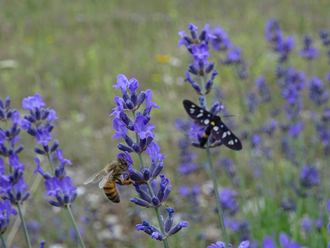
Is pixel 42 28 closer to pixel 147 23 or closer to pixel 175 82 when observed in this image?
pixel 147 23

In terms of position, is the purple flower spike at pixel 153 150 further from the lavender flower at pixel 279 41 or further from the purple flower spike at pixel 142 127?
the lavender flower at pixel 279 41

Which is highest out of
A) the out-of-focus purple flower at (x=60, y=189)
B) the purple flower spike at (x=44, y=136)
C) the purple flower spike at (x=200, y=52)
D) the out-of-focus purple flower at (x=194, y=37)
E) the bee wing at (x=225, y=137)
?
the out-of-focus purple flower at (x=194, y=37)

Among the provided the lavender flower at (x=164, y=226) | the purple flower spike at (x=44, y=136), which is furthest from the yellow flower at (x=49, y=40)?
the lavender flower at (x=164, y=226)

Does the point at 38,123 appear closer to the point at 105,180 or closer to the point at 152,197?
the point at 105,180

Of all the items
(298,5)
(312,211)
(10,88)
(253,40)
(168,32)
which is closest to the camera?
(312,211)

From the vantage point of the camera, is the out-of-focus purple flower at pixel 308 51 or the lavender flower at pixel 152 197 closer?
the lavender flower at pixel 152 197

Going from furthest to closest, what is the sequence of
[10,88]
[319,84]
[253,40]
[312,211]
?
[253,40] < [10,88] < [319,84] < [312,211]

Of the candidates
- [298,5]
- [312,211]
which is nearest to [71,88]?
[312,211]
